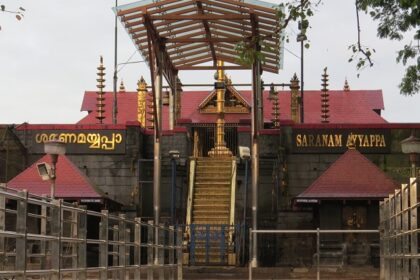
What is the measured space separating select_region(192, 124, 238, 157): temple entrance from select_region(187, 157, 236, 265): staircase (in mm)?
2194

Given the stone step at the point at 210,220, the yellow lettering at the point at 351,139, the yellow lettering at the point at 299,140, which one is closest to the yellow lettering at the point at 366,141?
the yellow lettering at the point at 351,139

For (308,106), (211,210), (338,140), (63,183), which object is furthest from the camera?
(308,106)

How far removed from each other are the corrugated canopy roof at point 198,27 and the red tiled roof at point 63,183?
15.8 ft

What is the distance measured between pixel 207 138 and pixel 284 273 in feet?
51.8

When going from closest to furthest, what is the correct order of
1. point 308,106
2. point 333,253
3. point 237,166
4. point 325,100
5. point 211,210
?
1. point 333,253
2. point 211,210
3. point 237,166
4. point 325,100
5. point 308,106

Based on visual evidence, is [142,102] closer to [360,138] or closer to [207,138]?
[207,138]

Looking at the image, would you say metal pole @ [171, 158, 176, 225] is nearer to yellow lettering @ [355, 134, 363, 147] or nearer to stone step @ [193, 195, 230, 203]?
stone step @ [193, 195, 230, 203]

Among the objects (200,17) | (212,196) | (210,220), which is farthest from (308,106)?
(200,17)

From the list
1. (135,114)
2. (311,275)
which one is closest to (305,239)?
(311,275)

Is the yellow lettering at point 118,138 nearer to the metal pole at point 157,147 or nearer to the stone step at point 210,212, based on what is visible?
the metal pole at point 157,147

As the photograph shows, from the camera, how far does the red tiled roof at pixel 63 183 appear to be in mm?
28031

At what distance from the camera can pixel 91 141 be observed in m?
31.6

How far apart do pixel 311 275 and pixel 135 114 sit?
972 inches

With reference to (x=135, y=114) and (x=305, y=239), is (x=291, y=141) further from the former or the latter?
(x=135, y=114)
